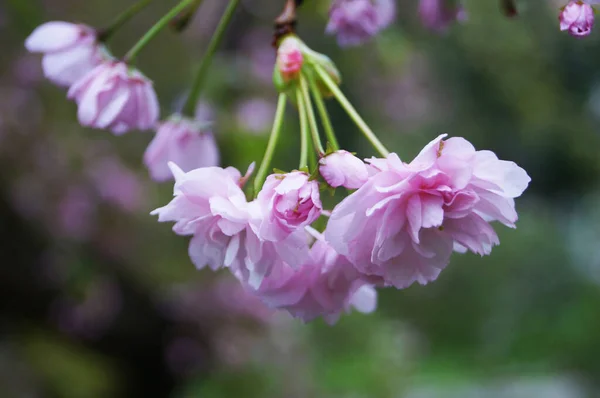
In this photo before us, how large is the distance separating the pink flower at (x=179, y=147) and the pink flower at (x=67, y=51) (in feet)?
0.34

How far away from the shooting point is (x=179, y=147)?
68 centimetres

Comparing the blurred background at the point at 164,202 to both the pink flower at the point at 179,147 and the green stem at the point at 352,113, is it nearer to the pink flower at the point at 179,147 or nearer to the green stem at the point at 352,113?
the pink flower at the point at 179,147

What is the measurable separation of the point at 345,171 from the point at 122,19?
333 millimetres

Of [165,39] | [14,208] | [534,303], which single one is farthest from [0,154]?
[534,303]

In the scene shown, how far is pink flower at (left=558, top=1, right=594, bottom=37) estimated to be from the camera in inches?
20.6

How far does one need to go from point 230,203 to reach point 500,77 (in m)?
3.80

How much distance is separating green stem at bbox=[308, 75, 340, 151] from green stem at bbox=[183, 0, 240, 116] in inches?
4.3

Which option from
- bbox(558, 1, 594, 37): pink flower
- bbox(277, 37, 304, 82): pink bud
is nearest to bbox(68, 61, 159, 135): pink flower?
bbox(277, 37, 304, 82): pink bud

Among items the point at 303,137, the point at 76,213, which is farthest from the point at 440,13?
the point at 76,213

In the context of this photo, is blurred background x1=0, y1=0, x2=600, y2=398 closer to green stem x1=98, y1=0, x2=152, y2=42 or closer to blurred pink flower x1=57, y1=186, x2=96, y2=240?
blurred pink flower x1=57, y1=186, x2=96, y2=240

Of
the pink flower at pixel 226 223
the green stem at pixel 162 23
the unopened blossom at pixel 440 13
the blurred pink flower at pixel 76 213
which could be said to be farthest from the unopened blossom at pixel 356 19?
the blurred pink flower at pixel 76 213

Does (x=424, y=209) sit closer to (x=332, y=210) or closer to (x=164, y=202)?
(x=332, y=210)

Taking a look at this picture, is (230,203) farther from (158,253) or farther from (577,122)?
(577,122)

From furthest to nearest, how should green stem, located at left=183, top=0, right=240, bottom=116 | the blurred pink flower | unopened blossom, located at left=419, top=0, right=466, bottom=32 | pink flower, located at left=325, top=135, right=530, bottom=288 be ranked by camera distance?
the blurred pink flower, unopened blossom, located at left=419, top=0, right=466, bottom=32, green stem, located at left=183, top=0, right=240, bottom=116, pink flower, located at left=325, top=135, right=530, bottom=288
